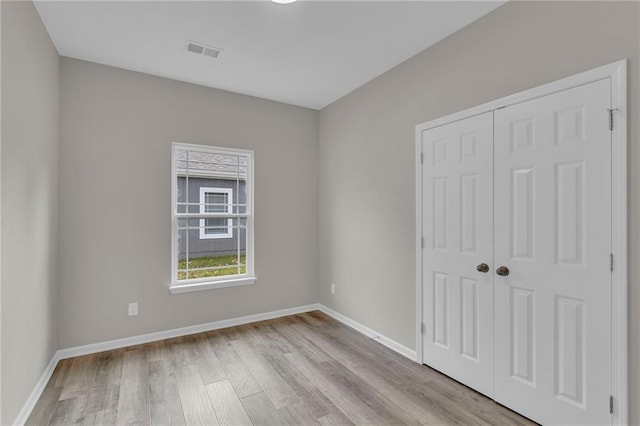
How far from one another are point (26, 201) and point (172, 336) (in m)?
1.99

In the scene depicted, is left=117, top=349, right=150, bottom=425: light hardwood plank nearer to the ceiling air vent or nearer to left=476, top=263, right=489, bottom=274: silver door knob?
left=476, top=263, right=489, bottom=274: silver door knob

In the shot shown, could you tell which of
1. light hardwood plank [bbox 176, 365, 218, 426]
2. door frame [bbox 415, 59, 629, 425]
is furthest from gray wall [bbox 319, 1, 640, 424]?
light hardwood plank [bbox 176, 365, 218, 426]

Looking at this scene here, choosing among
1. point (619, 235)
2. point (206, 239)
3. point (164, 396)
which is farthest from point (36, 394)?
point (619, 235)

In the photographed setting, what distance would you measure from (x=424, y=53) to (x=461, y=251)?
71.6 inches

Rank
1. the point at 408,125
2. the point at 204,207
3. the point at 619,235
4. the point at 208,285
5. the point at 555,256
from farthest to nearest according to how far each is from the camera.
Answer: the point at 204,207
the point at 208,285
the point at 408,125
the point at 555,256
the point at 619,235

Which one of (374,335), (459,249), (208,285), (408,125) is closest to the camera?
(459,249)

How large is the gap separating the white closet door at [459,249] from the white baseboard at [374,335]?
22cm

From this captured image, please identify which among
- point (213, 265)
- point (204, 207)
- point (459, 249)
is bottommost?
point (213, 265)

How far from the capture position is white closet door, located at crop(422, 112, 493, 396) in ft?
7.59

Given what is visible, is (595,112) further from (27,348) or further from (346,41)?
(27,348)

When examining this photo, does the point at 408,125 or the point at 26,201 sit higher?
the point at 408,125

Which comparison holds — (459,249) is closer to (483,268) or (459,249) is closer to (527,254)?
(483,268)

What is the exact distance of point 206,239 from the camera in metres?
3.78

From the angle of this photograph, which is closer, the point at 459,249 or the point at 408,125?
the point at 459,249
